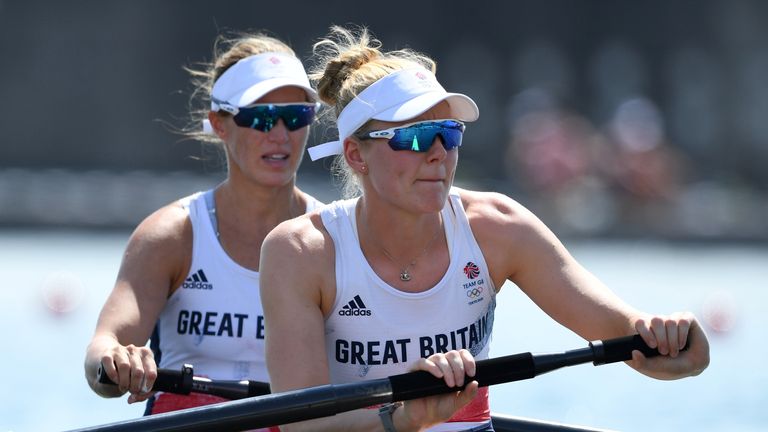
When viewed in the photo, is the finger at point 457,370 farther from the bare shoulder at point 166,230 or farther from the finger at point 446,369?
the bare shoulder at point 166,230

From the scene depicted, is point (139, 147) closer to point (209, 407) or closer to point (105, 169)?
point (105, 169)

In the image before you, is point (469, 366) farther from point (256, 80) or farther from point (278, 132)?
point (256, 80)

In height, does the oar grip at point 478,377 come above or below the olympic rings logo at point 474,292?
below

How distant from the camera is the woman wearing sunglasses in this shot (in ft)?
16.7

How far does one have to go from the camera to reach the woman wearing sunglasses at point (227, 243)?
5.09 m

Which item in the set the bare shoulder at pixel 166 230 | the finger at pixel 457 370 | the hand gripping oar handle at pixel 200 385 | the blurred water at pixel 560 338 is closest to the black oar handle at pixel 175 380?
the hand gripping oar handle at pixel 200 385

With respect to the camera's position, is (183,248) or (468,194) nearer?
(468,194)

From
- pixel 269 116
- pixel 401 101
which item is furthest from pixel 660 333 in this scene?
pixel 269 116

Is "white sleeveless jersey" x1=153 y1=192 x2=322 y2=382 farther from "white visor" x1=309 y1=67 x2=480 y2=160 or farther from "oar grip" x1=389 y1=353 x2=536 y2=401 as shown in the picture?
"oar grip" x1=389 y1=353 x2=536 y2=401

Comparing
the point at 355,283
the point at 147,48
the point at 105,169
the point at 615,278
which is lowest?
the point at 355,283

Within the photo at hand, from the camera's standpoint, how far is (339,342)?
4359 millimetres

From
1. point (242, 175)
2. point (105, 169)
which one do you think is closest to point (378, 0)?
point (105, 169)

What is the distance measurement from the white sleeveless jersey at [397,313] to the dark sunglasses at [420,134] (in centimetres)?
34

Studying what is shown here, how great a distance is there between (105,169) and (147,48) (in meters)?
2.52
